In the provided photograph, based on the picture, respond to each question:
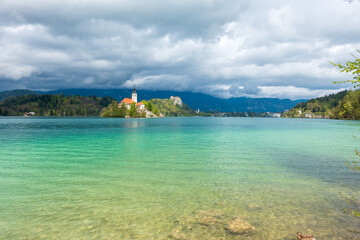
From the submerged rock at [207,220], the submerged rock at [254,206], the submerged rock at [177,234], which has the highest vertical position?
the submerged rock at [207,220]

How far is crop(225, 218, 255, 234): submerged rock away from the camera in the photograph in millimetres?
9834

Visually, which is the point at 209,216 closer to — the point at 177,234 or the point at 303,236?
the point at 177,234

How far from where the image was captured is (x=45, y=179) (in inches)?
728

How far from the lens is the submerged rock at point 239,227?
983 centimetres

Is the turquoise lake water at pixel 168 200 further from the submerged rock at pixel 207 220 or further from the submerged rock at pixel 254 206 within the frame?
the submerged rock at pixel 207 220

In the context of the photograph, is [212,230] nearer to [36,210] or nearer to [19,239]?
[19,239]

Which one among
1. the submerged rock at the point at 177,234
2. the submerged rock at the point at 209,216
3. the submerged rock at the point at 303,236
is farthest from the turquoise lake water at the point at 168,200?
the submerged rock at the point at 303,236

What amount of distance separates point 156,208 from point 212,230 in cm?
375

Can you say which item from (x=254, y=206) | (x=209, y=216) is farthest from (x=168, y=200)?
(x=254, y=206)

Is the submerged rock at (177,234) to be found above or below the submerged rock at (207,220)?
below

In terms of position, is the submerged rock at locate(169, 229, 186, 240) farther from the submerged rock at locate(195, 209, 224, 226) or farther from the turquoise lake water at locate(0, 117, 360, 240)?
the submerged rock at locate(195, 209, 224, 226)

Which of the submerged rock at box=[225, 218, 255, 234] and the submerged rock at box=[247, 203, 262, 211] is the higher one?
the submerged rock at box=[225, 218, 255, 234]

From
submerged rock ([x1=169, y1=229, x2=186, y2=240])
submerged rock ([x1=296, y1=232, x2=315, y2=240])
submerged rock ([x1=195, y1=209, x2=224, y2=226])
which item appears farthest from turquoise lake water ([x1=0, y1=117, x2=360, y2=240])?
submerged rock ([x1=296, y1=232, x2=315, y2=240])

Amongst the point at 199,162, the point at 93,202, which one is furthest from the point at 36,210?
the point at 199,162
